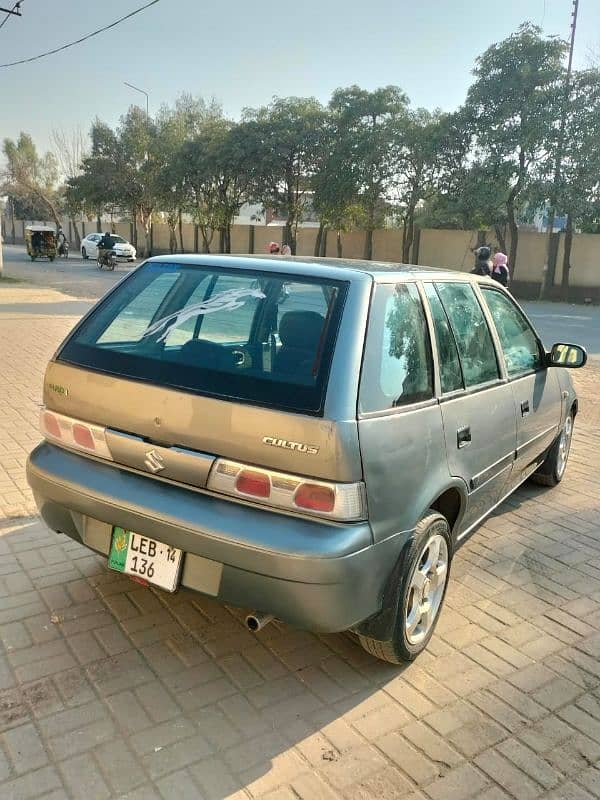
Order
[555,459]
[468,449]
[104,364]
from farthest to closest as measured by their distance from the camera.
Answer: [555,459]
[468,449]
[104,364]

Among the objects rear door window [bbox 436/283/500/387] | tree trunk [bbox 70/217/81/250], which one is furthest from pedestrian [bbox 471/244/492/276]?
tree trunk [bbox 70/217/81/250]

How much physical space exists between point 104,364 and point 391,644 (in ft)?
5.57

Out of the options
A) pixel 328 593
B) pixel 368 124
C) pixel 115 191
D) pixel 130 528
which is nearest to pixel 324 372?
pixel 328 593

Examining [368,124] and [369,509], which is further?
[368,124]

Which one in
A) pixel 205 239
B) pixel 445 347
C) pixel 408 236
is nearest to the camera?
pixel 445 347

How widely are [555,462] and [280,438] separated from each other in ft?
11.6

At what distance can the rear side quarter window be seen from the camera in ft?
8.27

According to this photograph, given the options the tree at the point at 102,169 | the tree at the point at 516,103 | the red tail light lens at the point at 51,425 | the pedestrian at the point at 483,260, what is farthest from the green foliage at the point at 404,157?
the red tail light lens at the point at 51,425

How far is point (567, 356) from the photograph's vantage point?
14.1 feet

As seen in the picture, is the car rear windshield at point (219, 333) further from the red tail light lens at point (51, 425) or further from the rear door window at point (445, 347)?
the rear door window at point (445, 347)

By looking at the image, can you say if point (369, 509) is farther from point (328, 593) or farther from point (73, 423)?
point (73, 423)

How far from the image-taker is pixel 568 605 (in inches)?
140

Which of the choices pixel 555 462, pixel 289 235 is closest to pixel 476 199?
pixel 289 235

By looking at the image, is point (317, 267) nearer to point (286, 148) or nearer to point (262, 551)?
point (262, 551)
